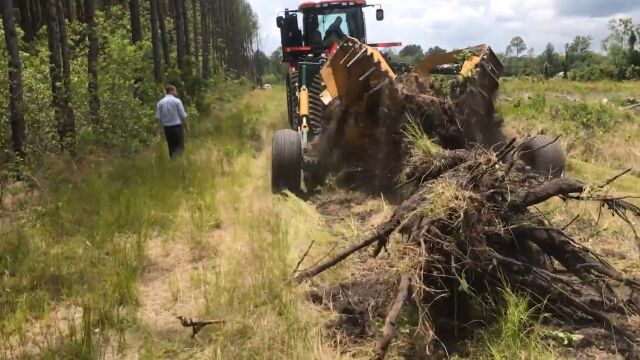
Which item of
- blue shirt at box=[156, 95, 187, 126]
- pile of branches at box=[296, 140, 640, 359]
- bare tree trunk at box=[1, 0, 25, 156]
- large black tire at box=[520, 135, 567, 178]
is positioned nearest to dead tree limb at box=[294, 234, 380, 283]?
pile of branches at box=[296, 140, 640, 359]

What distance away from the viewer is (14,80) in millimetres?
8172

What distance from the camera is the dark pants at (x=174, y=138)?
10.2 meters

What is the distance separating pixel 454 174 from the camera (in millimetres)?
4594

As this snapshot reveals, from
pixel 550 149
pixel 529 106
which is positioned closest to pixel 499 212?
pixel 550 149

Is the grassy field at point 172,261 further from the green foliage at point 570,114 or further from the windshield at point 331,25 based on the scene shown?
the windshield at point 331,25

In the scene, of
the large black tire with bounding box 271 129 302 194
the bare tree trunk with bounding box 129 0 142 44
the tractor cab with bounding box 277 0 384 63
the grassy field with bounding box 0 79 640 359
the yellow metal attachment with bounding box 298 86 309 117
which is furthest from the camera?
the bare tree trunk with bounding box 129 0 142 44

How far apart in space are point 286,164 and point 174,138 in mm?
3578

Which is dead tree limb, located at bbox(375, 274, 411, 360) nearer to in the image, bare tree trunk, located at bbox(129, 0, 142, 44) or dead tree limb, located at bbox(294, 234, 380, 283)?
dead tree limb, located at bbox(294, 234, 380, 283)

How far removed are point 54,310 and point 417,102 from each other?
3.97 metres

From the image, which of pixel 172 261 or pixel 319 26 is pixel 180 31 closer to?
pixel 319 26

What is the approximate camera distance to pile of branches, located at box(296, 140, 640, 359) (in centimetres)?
375

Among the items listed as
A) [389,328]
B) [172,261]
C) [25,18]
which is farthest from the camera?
[25,18]

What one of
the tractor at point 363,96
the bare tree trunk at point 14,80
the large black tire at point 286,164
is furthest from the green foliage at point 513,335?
the bare tree trunk at point 14,80

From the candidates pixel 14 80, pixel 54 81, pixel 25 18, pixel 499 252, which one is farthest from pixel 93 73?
pixel 25 18
